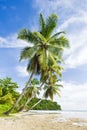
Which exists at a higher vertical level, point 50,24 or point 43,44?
point 50,24

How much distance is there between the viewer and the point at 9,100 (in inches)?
1790

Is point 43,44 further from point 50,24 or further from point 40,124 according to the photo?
point 40,124

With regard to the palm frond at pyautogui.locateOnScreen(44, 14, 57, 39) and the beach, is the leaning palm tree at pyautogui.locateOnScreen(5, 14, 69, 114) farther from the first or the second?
the beach

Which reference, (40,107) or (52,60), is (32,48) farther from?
(40,107)

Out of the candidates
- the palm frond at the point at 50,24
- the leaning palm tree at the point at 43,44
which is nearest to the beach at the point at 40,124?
the leaning palm tree at the point at 43,44

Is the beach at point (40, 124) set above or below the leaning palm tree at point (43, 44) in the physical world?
below

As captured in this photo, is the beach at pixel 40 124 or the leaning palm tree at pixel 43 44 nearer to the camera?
the beach at pixel 40 124

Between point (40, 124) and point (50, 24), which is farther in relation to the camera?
point (50, 24)

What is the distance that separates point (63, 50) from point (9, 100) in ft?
82.6

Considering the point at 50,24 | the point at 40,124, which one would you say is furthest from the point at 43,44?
the point at 40,124

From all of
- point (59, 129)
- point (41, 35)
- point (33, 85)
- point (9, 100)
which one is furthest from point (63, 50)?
point (9, 100)

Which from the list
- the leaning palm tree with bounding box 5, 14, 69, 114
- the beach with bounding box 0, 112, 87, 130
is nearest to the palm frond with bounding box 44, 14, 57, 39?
the leaning palm tree with bounding box 5, 14, 69, 114

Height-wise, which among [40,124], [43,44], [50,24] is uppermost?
[50,24]

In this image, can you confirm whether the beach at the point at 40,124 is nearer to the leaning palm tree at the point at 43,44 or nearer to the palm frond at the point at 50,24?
the leaning palm tree at the point at 43,44
